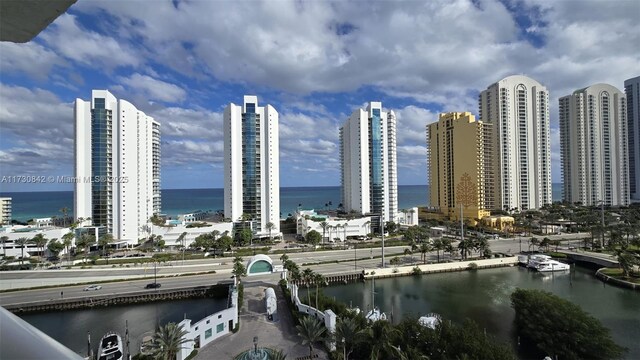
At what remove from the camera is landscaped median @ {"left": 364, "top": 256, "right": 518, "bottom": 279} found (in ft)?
92.8

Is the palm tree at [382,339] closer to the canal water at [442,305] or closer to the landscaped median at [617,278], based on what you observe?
the canal water at [442,305]

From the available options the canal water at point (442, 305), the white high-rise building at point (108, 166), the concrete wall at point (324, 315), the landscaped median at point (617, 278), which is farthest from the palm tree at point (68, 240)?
the landscaped median at point (617, 278)

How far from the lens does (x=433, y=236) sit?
153ft

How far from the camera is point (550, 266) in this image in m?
29.5

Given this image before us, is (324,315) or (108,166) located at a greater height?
(108,166)

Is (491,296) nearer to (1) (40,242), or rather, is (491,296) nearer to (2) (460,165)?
(2) (460,165)

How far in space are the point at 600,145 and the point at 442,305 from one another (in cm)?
6267

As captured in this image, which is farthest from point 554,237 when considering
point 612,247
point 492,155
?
point 492,155

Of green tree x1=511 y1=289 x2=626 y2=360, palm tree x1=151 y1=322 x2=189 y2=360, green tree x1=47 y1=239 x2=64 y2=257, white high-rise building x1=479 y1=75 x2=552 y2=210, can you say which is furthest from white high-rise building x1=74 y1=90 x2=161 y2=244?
white high-rise building x1=479 y1=75 x2=552 y2=210

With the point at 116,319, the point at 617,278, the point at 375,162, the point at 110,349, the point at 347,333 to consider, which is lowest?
the point at 116,319

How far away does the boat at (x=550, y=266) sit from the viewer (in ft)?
96.4

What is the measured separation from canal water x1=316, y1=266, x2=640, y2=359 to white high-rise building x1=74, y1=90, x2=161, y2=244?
90.9 feet

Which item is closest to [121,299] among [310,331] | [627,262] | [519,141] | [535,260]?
[310,331]

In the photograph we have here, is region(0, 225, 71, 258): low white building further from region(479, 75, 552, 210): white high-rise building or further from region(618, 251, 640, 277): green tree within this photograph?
region(479, 75, 552, 210): white high-rise building
